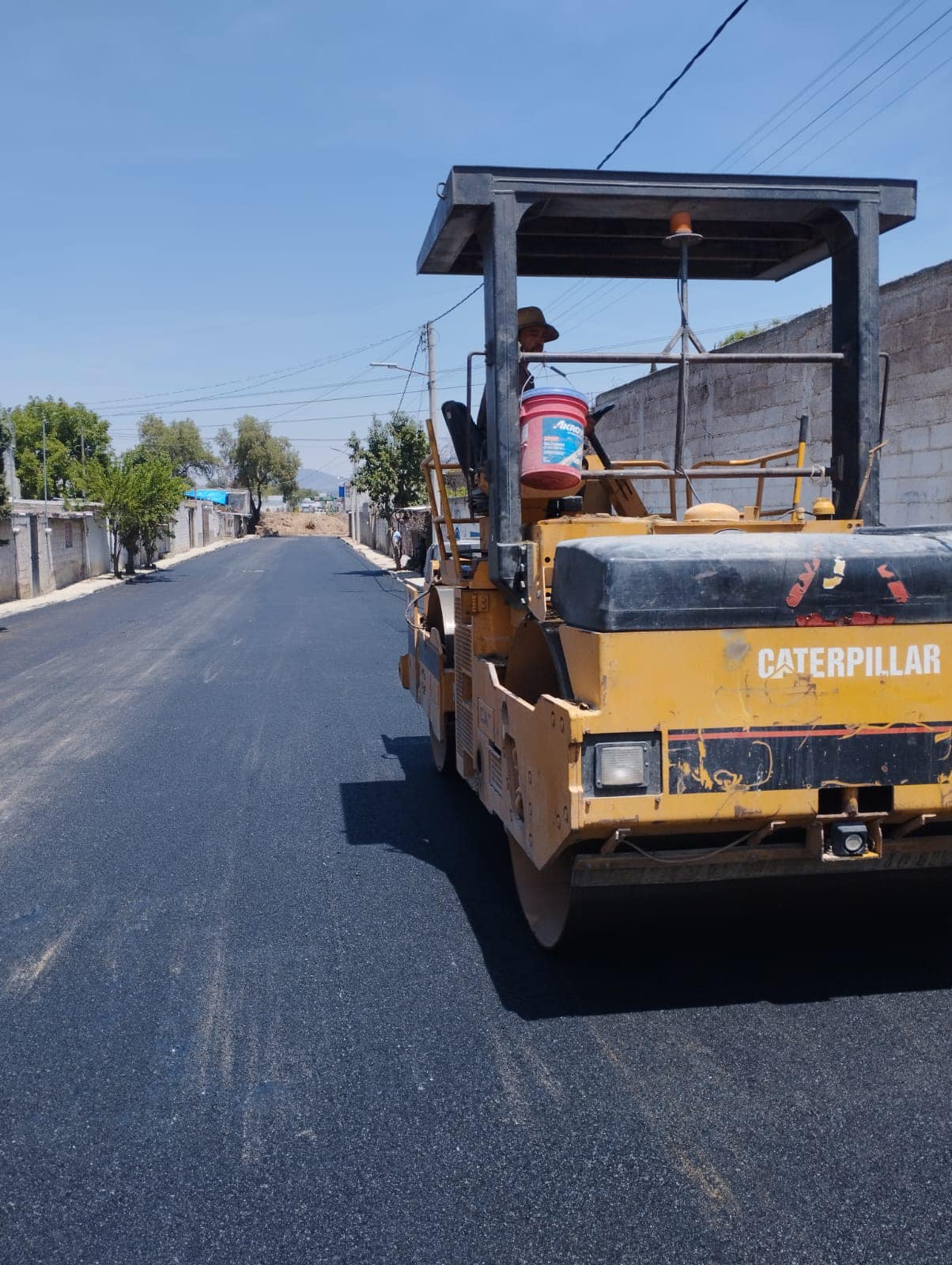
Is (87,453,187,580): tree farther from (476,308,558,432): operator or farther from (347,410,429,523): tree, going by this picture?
(476,308,558,432): operator

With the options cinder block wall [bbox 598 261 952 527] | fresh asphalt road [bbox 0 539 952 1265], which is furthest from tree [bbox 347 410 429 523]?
fresh asphalt road [bbox 0 539 952 1265]

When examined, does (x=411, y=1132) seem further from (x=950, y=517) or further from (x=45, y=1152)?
(x=950, y=517)

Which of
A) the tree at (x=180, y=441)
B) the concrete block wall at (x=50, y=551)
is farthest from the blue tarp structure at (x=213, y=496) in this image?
the concrete block wall at (x=50, y=551)

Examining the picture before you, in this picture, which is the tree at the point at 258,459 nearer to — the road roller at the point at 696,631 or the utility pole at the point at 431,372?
the utility pole at the point at 431,372

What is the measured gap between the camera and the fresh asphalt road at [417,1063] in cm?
277

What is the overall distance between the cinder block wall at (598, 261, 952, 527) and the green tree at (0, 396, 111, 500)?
58709mm

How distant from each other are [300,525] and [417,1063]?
104 m

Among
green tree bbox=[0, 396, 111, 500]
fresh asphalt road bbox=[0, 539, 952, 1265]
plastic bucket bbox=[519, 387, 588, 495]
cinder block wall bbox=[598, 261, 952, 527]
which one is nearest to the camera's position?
fresh asphalt road bbox=[0, 539, 952, 1265]

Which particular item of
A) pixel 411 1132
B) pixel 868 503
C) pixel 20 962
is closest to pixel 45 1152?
pixel 411 1132

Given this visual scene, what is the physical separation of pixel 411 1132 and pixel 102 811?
4186 mm

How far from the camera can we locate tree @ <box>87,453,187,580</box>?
33.0 meters

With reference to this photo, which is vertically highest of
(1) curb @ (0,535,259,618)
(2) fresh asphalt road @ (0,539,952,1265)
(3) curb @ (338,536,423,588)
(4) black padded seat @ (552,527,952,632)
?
(4) black padded seat @ (552,527,952,632)

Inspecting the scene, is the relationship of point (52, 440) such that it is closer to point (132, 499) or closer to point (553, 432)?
point (132, 499)

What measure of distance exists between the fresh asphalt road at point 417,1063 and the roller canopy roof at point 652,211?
2.87m
